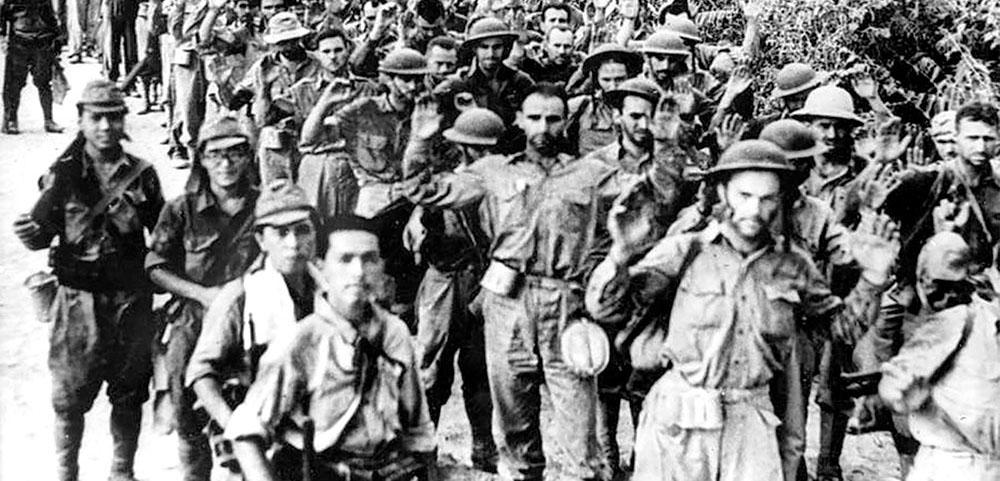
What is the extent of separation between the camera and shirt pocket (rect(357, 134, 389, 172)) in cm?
805

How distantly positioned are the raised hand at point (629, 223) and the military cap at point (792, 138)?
2.34 feet

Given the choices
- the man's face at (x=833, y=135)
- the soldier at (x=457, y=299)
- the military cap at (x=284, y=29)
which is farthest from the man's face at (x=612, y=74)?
the military cap at (x=284, y=29)

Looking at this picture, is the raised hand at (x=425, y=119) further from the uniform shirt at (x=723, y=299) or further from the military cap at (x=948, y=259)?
the military cap at (x=948, y=259)

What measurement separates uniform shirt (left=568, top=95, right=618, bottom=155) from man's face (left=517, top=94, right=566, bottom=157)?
5.65ft

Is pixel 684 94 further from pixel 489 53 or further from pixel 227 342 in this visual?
pixel 227 342

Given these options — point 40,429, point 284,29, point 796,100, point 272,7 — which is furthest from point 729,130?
point 272,7

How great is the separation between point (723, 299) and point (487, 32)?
3.88 metres

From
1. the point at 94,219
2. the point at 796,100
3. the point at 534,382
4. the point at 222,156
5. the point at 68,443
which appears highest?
the point at 796,100

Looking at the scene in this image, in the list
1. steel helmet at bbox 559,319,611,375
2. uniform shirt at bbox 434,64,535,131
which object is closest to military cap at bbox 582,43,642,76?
uniform shirt at bbox 434,64,535,131

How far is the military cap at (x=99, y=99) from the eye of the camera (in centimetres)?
597

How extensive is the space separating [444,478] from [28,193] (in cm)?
639

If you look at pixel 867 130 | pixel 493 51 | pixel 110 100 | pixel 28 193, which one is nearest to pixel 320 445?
pixel 110 100

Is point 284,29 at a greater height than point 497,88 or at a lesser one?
greater

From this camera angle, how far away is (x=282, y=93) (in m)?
8.86
